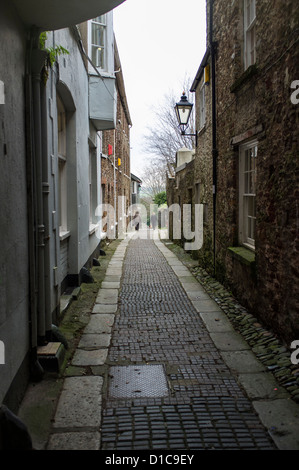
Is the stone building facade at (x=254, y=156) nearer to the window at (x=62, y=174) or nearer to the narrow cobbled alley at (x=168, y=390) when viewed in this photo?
the narrow cobbled alley at (x=168, y=390)

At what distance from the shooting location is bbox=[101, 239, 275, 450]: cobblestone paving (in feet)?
8.98

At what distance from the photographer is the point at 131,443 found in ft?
8.79

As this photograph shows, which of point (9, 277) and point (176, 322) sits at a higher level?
point (9, 277)

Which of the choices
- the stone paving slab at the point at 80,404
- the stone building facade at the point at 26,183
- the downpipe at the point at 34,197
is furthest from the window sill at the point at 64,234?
the stone paving slab at the point at 80,404

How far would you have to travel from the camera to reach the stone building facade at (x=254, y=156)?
416 cm

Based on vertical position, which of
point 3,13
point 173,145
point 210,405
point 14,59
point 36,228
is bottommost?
point 210,405

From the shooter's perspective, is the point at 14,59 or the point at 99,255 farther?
the point at 99,255

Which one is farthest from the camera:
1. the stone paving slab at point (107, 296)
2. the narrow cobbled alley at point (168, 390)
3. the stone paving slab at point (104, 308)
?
the stone paving slab at point (107, 296)

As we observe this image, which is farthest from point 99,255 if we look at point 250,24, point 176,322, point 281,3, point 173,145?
point 173,145

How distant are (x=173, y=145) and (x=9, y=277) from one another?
28.5 metres

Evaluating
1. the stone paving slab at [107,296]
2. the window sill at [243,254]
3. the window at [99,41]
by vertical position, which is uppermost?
the window at [99,41]

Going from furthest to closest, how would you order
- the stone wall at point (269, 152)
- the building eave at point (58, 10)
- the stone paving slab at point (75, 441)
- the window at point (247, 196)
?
the window at point (247, 196), the stone wall at point (269, 152), the building eave at point (58, 10), the stone paving slab at point (75, 441)
